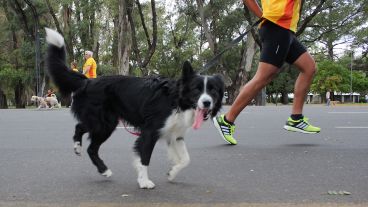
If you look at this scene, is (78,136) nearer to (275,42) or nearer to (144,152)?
(144,152)

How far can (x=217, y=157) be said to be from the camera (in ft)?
18.6

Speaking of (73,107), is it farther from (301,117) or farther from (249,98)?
(301,117)

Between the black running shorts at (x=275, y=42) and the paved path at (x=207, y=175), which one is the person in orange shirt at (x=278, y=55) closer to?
the black running shorts at (x=275, y=42)

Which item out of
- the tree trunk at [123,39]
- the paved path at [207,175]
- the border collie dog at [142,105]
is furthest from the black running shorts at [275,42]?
the tree trunk at [123,39]

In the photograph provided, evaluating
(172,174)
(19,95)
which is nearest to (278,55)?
(172,174)

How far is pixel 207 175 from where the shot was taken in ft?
15.3

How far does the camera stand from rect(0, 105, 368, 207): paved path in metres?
3.69

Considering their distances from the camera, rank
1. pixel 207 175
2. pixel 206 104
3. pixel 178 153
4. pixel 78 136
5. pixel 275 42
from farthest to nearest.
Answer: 1. pixel 275 42
2. pixel 78 136
3. pixel 207 175
4. pixel 178 153
5. pixel 206 104

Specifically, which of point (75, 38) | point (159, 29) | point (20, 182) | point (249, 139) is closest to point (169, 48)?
point (159, 29)

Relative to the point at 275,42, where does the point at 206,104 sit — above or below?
below

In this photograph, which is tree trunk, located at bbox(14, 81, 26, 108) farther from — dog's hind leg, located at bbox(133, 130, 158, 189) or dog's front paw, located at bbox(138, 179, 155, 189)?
dog's front paw, located at bbox(138, 179, 155, 189)

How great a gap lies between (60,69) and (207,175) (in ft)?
5.77

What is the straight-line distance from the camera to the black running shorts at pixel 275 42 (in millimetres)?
6090

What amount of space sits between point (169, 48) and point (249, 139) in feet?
144
